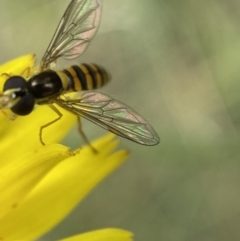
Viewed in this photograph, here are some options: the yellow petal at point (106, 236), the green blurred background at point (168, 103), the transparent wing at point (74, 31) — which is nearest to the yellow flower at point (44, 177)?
the yellow petal at point (106, 236)

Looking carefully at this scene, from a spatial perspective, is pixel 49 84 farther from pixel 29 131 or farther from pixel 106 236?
pixel 106 236

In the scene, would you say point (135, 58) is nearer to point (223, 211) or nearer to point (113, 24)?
point (113, 24)

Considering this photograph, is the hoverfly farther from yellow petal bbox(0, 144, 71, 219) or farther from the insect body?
yellow petal bbox(0, 144, 71, 219)

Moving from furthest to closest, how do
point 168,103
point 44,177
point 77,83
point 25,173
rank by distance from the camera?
point 168,103 → point 77,83 → point 44,177 → point 25,173

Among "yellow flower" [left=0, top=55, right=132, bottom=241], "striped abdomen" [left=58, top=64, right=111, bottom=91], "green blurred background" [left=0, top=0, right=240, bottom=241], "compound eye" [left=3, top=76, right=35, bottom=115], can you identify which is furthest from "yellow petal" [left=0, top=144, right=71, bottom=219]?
"green blurred background" [left=0, top=0, right=240, bottom=241]

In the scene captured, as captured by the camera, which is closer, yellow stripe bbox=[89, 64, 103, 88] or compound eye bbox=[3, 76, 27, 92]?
compound eye bbox=[3, 76, 27, 92]

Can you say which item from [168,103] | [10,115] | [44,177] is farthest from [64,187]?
[168,103]
